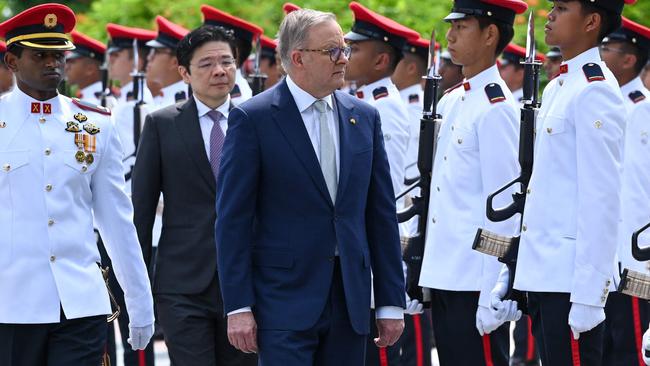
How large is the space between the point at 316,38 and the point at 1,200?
1379 millimetres

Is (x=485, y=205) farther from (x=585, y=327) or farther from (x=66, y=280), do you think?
(x=66, y=280)

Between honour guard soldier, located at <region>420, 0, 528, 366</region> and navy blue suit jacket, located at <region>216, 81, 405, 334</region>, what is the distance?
138 centimetres

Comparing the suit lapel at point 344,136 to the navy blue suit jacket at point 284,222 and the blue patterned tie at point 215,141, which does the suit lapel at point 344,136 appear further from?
the blue patterned tie at point 215,141

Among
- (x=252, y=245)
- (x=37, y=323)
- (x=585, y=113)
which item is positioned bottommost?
(x=37, y=323)

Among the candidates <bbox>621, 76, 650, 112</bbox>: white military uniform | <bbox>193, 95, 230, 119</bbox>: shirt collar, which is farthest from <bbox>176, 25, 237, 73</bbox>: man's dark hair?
<bbox>621, 76, 650, 112</bbox>: white military uniform

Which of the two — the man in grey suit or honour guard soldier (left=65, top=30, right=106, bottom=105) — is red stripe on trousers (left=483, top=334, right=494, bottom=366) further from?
honour guard soldier (left=65, top=30, right=106, bottom=105)

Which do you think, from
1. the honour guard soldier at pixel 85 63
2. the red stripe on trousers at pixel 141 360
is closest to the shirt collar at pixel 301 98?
the red stripe on trousers at pixel 141 360

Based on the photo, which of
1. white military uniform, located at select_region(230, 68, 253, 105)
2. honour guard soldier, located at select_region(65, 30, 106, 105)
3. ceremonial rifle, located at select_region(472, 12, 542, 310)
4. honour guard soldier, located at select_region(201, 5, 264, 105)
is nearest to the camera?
ceremonial rifle, located at select_region(472, 12, 542, 310)

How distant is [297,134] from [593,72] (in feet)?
4.52

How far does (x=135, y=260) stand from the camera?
5.91 m

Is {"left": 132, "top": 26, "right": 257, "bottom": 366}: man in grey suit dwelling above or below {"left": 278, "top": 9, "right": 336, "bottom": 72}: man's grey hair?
below

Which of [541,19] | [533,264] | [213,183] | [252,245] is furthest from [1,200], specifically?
[541,19]

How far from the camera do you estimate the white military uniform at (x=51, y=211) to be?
558 centimetres

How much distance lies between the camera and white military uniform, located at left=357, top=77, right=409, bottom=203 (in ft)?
26.1
